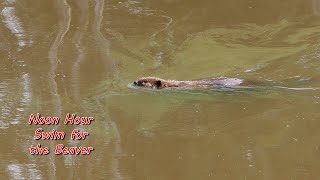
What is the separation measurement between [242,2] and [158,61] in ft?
12.7

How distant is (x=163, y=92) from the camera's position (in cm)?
893

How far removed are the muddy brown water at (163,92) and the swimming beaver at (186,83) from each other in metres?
0.18

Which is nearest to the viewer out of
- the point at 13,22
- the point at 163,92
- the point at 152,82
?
the point at 163,92

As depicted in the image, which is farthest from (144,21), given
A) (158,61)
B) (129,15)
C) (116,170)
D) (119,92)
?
(116,170)

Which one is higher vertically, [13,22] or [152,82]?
[152,82]

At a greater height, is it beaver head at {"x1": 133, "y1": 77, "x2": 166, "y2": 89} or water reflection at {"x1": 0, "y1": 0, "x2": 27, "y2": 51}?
beaver head at {"x1": 133, "y1": 77, "x2": 166, "y2": 89}

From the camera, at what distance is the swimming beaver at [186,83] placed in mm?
8938

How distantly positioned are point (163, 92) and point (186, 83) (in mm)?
338

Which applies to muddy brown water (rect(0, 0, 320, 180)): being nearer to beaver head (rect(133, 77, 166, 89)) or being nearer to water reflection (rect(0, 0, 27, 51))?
water reflection (rect(0, 0, 27, 51))

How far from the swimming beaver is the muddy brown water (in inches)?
7.2

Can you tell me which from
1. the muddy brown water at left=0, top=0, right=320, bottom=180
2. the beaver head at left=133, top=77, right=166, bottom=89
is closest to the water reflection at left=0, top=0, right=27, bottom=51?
the muddy brown water at left=0, top=0, right=320, bottom=180

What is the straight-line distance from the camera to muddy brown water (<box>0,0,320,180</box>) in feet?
21.5

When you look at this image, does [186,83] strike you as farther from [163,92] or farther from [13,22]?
[13,22]

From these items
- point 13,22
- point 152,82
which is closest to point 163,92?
point 152,82
